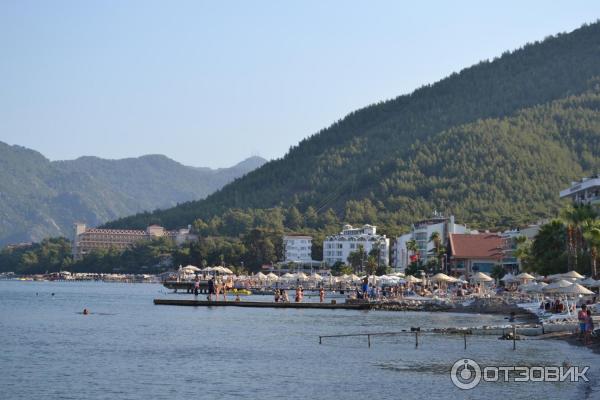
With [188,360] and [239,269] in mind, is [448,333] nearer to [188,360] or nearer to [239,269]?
[188,360]

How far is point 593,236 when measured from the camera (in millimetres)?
72125

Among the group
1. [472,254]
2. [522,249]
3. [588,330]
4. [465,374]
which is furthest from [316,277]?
[465,374]

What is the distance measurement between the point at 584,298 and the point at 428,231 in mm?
96079

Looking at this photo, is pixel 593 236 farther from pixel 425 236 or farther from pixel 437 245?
pixel 425 236

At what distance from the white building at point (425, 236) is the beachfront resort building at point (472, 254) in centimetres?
1390

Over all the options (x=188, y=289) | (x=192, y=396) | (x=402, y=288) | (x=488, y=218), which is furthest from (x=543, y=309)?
(x=488, y=218)

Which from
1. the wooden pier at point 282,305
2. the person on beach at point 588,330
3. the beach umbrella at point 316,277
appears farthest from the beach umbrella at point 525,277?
the beach umbrella at point 316,277

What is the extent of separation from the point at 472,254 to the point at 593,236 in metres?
66.9

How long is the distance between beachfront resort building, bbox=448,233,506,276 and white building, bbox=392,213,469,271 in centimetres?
1390

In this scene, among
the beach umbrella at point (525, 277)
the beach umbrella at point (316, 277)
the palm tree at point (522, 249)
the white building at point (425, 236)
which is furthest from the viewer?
the white building at point (425, 236)

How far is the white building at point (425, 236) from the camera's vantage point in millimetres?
162500

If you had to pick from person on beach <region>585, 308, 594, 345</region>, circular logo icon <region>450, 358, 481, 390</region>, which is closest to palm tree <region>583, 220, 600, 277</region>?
person on beach <region>585, 308, 594, 345</region>

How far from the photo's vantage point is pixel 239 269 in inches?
7633

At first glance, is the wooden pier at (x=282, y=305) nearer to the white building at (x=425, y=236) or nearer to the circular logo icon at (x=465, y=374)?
the circular logo icon at (x=465, y=374)
